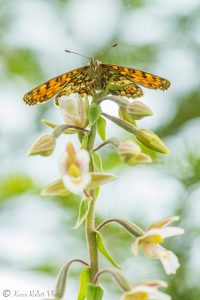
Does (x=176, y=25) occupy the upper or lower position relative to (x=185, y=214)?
upper

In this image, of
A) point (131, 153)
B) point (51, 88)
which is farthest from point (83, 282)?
point (51, 88)

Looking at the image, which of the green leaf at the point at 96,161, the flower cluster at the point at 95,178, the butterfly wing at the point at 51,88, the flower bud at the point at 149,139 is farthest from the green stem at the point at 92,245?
the butterfly wing at the point at 51,88

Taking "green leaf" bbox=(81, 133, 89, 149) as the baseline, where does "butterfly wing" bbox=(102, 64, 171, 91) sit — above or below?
above

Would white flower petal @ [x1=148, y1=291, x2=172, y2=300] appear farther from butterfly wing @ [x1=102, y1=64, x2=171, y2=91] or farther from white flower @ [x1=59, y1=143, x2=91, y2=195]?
butterfly wing @ [x1=102, y1=64, x2=171, y2=91]

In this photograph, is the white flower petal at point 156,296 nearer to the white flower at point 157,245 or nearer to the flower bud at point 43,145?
the white flower at point 157,245

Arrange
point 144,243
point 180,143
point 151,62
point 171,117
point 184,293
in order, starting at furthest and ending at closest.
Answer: point 151,62, point 171,117, point 180,143, point 184,293, point 144,243

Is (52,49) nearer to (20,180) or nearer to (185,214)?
(20,180)

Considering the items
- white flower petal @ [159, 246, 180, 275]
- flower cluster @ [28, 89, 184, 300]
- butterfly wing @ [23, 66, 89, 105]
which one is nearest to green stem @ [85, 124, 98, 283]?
flower cluster @ [28, 89, 184, 300]

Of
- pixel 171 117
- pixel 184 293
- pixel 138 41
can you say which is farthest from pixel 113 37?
pixel 184 293
